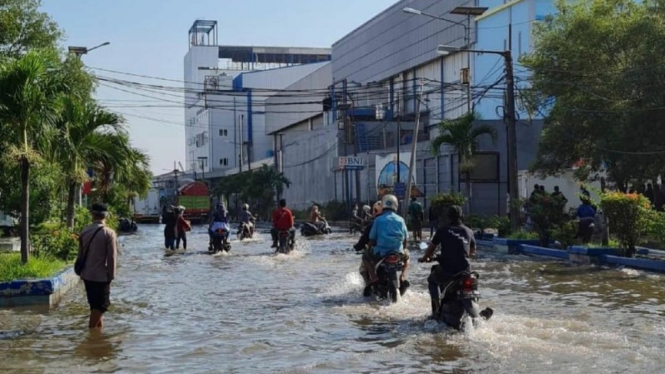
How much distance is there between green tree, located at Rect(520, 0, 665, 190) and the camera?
26812 millimetres

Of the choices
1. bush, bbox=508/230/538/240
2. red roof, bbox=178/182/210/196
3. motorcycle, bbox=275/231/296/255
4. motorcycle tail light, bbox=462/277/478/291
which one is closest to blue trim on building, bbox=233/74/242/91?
red roof, bbox=178/182/210/196

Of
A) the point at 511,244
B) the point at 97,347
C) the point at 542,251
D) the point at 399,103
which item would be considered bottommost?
the point at 97,347

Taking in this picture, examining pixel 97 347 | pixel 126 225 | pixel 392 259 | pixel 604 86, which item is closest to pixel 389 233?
pixel 392 259

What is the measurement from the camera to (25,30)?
2883 centimetres

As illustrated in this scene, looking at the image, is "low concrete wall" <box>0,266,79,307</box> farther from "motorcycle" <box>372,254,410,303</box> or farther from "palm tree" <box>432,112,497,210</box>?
"palm tree" <box>432,112,497,210</box>

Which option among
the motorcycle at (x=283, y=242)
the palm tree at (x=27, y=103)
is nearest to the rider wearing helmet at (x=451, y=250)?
the palm tree at (x=27, y=103)

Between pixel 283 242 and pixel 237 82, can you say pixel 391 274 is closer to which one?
pixel 283 242

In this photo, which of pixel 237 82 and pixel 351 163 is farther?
pixel 237 82

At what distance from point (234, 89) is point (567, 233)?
3542 inches

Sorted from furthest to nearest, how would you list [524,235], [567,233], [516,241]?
[524,235]
[516,241]
[567,233]

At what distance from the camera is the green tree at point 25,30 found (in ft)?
89.4

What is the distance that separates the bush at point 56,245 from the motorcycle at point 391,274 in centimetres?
771

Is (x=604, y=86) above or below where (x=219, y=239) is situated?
above

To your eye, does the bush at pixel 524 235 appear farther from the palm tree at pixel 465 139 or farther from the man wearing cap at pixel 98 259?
the man wearing cap at pixel 98 259
